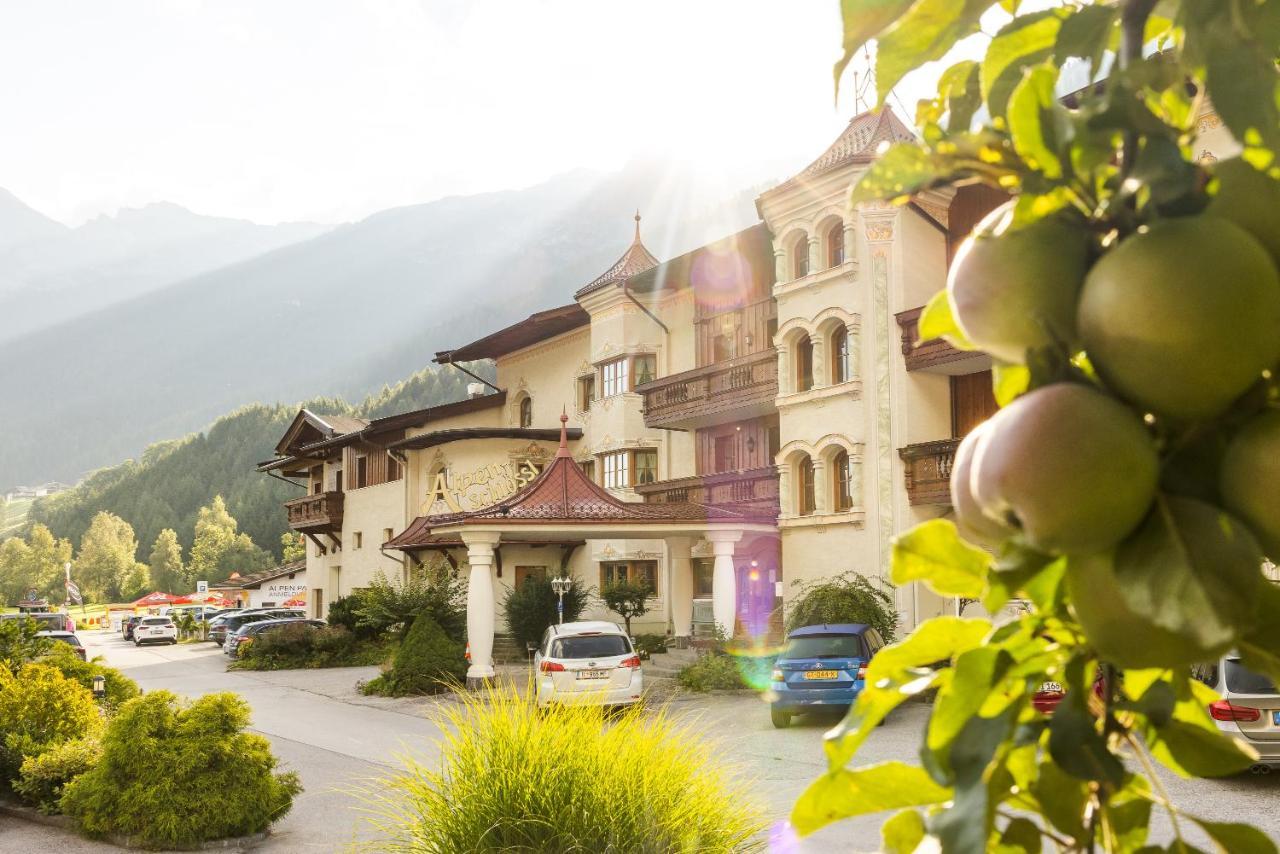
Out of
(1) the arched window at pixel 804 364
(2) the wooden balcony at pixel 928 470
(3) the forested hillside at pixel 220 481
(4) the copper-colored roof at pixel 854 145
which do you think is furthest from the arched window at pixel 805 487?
(3) the forested hillside at pixel 220 481

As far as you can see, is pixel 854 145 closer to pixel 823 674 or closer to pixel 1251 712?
pixel 823 674

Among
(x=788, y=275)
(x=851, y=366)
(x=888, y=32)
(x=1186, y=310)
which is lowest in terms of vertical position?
(x=1186, y=310)

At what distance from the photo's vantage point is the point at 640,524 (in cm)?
2525

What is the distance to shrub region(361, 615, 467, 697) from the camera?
2580cm

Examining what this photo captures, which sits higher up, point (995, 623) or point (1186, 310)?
point (1186, 310)

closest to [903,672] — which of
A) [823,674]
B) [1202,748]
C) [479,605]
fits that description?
[1202,748]

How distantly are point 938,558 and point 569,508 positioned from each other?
79.3 ft

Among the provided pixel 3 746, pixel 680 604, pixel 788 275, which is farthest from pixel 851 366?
pixel 3 746

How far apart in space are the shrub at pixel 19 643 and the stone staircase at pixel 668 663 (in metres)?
13.5

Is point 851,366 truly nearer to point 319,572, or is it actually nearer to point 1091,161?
point 1091,161

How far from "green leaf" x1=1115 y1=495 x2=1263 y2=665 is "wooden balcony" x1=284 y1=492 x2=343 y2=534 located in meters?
47.7

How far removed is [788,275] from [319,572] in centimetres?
3136

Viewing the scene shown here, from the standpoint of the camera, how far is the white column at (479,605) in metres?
24.6

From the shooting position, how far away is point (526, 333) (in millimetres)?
39250
